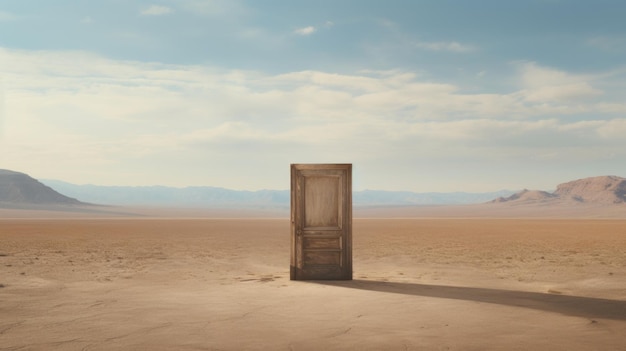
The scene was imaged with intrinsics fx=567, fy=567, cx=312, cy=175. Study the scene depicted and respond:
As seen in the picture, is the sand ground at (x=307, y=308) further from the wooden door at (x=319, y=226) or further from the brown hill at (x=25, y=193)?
the brown hill at (x=25, y=193)

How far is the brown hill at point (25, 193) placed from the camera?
14450 cm

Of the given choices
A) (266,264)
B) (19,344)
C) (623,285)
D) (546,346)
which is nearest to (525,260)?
(623,285)

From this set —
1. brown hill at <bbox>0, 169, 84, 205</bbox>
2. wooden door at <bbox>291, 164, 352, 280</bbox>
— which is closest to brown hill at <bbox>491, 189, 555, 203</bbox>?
brown hill at <bbox>0, 169, 84, 205</bbox>

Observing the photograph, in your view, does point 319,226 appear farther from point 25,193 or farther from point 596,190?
point 596,190

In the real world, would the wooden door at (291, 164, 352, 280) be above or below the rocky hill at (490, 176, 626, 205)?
below

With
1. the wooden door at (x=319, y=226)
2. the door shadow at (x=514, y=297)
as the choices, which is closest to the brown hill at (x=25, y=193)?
the wooden door at (x=319, y=226)

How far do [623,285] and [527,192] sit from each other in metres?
185

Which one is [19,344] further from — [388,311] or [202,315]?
[388,311]

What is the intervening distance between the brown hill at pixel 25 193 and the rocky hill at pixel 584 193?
127 meters

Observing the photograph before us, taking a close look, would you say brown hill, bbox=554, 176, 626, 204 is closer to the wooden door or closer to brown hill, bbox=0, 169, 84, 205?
brown hill, bbox=0, 169, 84, 205

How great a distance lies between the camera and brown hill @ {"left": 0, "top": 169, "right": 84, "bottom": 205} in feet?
474

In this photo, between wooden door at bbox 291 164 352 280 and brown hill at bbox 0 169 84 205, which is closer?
wooden door at bbox 291 164 352 280

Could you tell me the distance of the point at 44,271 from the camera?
12641 millimetres

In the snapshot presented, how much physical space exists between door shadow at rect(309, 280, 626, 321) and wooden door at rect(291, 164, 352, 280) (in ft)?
1.04
